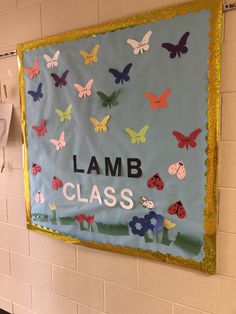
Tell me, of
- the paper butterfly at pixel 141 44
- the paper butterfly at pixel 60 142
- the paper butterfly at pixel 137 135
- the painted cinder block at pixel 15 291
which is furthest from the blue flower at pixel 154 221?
the painted cinder block at pixel 15 291

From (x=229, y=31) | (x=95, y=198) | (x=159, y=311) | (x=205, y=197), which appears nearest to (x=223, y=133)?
(x=205, y=197)

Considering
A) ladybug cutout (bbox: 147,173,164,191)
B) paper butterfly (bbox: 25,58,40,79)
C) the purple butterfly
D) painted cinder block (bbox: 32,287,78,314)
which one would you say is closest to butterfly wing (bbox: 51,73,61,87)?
the purple butterfly

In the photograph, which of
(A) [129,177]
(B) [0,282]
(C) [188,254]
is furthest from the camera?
(B) [0,282]

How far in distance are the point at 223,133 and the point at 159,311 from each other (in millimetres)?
755

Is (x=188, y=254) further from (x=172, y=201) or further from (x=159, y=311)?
(x=159, y=311)

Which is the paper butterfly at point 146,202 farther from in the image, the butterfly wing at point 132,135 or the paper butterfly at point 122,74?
the paper butterfly at point 122,74

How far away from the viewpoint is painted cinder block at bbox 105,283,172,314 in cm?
119

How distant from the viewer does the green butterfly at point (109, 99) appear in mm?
1179

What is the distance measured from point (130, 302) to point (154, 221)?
0.41m

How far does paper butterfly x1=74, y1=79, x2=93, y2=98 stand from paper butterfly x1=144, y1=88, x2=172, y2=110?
270 millimetres

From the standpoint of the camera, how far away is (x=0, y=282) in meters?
1.77

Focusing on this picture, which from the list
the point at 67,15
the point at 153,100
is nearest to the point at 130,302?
the point at 153,100

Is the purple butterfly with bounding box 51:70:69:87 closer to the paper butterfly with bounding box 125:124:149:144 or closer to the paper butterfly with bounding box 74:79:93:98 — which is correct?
the paper butterfly with bounding box 74:79:93:98

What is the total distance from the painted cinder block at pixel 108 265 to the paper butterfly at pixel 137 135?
0.49 metres
